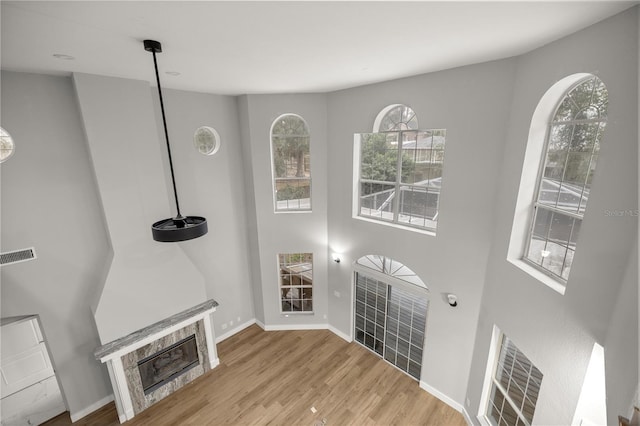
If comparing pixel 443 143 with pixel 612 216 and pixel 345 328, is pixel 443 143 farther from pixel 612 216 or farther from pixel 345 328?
pixel 345 328

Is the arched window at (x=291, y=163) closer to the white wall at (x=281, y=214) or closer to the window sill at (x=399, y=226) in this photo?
the white wall at (x=281, y=214)

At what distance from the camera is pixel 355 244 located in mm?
5711

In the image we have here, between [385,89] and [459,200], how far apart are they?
87.9 inches

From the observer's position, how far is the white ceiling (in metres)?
2.04

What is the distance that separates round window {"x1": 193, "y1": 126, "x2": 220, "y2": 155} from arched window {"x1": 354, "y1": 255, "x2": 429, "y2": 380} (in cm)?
388

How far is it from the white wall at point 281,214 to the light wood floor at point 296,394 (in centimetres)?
93

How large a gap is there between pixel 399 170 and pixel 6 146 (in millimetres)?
5747

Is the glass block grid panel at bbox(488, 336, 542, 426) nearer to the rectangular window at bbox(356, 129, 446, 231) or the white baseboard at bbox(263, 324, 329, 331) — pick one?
the rectangular window at bbox(356, 129, 446, 231)

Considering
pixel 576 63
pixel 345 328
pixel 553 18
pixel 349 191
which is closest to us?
pixel 553 18

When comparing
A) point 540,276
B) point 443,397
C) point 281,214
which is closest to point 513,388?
point 443,397

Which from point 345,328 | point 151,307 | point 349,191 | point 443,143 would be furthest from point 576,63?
point 151,307

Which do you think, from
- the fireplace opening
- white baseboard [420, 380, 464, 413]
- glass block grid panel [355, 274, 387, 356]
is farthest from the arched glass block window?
the fireplace opening

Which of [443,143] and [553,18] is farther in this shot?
[443,143]

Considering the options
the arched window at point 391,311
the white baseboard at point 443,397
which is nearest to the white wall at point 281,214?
the arched window at point 391,311
